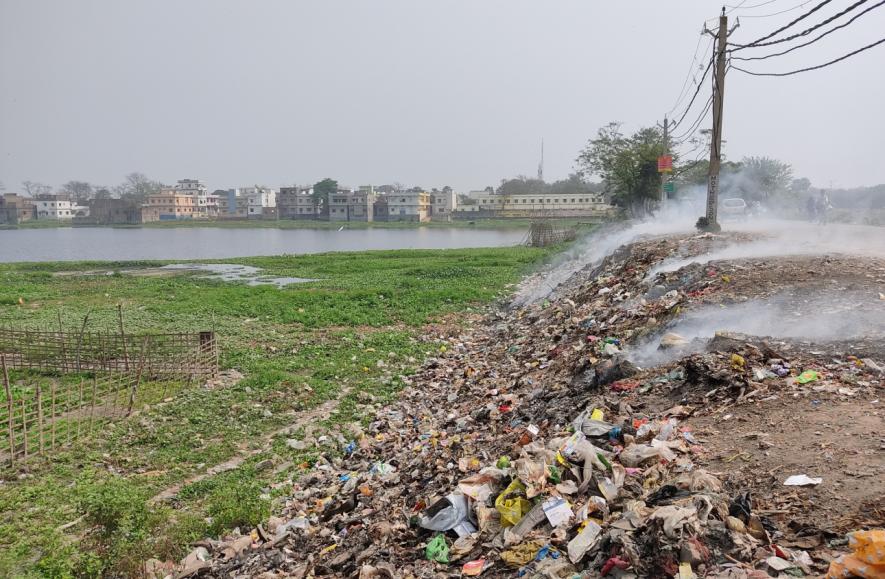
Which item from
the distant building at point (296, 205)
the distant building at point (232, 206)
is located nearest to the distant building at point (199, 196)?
the distant building at point (232, 206)

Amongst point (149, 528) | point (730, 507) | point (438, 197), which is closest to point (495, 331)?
point (149, 528)

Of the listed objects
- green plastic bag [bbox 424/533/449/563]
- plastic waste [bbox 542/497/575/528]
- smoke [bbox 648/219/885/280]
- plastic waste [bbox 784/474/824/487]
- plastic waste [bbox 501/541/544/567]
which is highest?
smoke [bbox 648/219/885/280]

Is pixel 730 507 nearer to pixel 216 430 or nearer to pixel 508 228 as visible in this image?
pixel 216 430

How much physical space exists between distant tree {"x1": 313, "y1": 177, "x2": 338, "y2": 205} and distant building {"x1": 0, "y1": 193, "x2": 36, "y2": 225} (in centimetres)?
5219

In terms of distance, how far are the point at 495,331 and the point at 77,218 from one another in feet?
382

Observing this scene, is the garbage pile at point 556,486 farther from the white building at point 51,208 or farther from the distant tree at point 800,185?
the white building at point 51,208

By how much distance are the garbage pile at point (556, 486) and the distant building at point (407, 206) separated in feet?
299

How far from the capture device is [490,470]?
4.84m

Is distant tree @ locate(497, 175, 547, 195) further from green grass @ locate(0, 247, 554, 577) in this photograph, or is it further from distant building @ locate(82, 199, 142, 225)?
green grass @ locate(0, 247, 554, 577)

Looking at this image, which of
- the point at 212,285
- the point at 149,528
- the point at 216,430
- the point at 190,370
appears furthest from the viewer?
the point at 212,285

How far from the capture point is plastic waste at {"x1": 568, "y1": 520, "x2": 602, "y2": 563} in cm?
347

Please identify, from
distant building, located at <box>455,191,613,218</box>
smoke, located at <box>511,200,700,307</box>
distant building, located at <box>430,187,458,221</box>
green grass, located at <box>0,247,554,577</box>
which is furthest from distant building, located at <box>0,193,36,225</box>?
smoke, located at <box>511,200,700,307</box>

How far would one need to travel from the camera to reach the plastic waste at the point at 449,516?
4266mm

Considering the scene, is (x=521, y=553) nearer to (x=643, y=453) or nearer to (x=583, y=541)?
(x=583, y=541)
